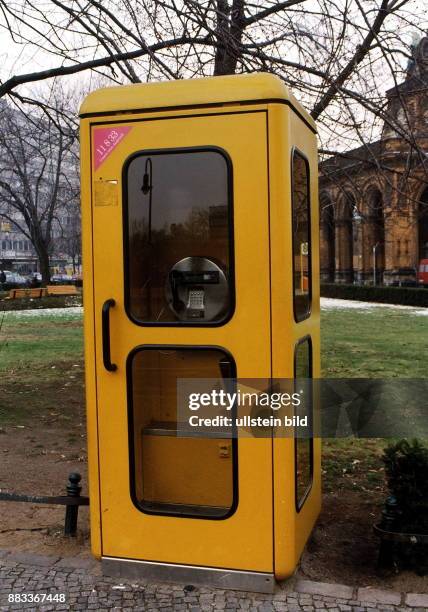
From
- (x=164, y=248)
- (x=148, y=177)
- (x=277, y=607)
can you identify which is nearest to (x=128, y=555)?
(x=277, y=607)

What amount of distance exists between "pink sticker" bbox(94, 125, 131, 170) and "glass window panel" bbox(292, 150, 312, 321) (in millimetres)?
891

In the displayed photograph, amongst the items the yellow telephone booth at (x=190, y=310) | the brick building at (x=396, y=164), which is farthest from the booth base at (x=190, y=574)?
the brick building at (x=396, y=164)

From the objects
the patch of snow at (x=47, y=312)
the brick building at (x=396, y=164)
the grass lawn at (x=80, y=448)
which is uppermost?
the brick building at (x=396, y=164)

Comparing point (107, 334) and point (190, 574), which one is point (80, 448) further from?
point (107, 334)

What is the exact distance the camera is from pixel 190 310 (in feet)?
11.2

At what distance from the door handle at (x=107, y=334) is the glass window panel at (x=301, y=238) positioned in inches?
37.6

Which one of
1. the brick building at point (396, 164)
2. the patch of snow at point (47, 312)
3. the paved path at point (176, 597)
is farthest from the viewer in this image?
the patch of snow at point (47, 312)

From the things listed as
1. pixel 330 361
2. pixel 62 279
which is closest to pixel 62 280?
pixel 62 279

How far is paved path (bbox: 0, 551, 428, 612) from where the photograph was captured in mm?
3254

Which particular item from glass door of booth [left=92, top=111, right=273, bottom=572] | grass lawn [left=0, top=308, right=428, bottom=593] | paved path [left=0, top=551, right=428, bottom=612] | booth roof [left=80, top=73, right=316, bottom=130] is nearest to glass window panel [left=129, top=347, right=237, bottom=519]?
glass door of booth [left=92, top=111, right=273, bottom=572]

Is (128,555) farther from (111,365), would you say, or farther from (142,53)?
(142,53)

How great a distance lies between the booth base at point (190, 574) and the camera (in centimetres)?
333

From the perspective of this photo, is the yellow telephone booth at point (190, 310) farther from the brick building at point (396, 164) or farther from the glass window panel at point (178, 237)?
the brick building at point (396, 164)

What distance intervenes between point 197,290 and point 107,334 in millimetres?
511
